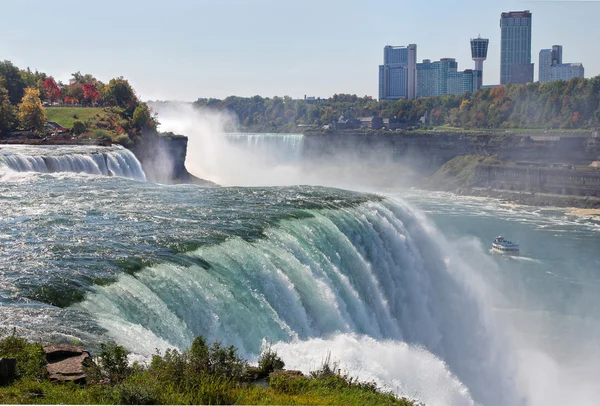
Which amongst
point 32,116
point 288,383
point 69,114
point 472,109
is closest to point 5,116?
point 32,116

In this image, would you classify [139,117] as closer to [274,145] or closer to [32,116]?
[32,116]

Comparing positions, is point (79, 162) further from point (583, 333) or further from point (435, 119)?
point (435, 119)

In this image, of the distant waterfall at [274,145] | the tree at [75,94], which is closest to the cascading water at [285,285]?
the tree at [75,94]

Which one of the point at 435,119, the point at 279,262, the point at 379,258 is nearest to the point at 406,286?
the point at 379,258

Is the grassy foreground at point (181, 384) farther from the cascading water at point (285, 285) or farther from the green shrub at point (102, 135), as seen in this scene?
the green shrub at point (102, 135)

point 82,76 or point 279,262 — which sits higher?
point 82,76

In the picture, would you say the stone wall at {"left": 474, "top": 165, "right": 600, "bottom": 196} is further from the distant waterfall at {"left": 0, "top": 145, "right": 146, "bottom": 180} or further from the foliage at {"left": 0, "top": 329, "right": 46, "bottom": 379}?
the foliage at {"left": 0, "top": 329, "right": 46, "bottom": 379}

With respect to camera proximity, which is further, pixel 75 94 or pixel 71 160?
pixel 75 94
